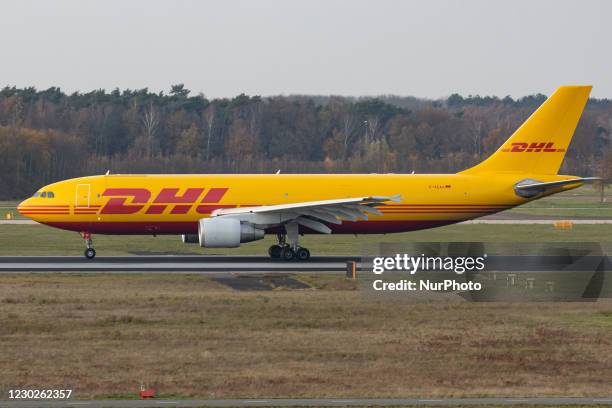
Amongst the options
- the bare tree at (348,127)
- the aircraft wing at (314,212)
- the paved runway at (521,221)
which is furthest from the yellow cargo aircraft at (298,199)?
the bare tree at (348,127)

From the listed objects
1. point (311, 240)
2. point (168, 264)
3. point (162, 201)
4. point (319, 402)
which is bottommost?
point (319, 402)

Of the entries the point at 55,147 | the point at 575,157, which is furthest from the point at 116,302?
the point at 575,157

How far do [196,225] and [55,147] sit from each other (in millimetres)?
67458

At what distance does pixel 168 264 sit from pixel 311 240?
1324cm

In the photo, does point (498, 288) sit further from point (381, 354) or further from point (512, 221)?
point (512, 221)

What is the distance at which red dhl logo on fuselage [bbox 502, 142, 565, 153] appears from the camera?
4484cm

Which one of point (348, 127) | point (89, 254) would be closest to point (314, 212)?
point (89, 254)

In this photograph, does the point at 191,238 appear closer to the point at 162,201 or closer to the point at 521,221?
the point at 162,201

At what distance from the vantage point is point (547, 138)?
147 ft

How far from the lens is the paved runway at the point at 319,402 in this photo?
17.9 meters

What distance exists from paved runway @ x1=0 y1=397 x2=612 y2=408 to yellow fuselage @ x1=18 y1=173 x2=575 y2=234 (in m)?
24.1

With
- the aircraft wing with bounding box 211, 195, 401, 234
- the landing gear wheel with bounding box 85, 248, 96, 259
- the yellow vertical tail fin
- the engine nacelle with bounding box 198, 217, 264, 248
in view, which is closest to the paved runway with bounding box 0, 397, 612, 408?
the engine nacelle with bounding box 198, 217, 264, 248

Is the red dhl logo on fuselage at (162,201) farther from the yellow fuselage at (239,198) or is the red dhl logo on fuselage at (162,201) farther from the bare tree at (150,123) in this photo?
the bare tree at (150,123)

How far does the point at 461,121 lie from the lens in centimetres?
14750
